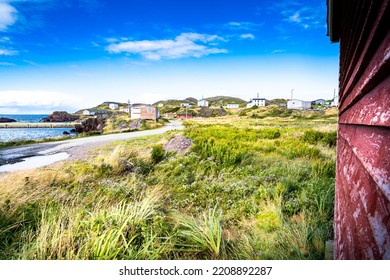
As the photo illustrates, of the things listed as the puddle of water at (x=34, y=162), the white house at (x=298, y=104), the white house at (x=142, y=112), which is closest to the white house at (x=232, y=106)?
the white house at (x=298, y=104)

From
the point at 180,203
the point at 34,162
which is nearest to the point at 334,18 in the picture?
the point at 180,203

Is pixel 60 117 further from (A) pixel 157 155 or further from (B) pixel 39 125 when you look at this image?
(A) pixel 157 155

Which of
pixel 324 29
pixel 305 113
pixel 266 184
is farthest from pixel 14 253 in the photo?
pixel 305 113

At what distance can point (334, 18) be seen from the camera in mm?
2609

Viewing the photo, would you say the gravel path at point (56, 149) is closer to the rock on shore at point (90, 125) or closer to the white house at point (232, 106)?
the rock on shore at point (90, 125)

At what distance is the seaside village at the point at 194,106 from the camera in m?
6.46

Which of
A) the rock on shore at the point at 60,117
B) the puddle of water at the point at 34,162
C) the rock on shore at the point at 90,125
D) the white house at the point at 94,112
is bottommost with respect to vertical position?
the puddle of water at the point at 34,162

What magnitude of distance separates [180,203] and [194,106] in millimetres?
7215

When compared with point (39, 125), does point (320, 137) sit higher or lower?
lower

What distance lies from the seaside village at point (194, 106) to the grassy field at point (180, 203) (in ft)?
3.45

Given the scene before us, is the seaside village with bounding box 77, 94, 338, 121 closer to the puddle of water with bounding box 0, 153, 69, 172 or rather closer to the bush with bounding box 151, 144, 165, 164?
the puddle of water with bounding box 0, 153, 69, 172

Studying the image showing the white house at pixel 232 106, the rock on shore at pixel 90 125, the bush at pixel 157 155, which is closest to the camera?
the bush at pixel 157 155

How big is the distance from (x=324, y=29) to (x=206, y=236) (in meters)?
3.38
